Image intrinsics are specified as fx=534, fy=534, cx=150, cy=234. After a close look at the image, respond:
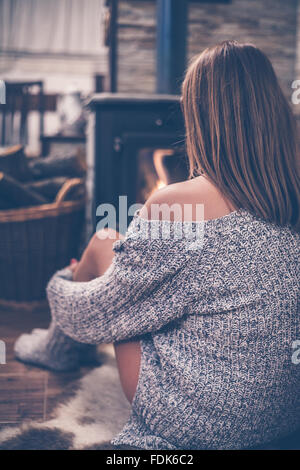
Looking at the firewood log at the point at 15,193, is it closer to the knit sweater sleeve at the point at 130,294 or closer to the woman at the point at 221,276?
the knit sweater sleeve at the point at 130,294

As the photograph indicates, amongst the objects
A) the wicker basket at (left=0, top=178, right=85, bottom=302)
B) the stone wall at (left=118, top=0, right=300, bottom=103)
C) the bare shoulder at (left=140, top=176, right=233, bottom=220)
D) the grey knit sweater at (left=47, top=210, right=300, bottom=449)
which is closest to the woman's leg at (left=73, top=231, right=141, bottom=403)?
the grey knit sweater at (left=47, top=210, right=300, bottom=449)

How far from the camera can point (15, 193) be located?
221 cm

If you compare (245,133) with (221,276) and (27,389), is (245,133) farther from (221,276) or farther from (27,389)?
(27,389)

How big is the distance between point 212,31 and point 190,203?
219cm

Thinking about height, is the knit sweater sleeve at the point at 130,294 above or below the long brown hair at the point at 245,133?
below

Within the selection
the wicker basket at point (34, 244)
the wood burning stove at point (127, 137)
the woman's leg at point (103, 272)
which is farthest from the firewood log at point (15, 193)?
the woman's leg at point (103, 272)

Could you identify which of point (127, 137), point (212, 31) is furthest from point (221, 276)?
point (212, 31)

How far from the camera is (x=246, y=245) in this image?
103 cm

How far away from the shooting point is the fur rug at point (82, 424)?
122 centimetres

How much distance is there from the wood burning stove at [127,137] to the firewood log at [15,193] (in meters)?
0.28
